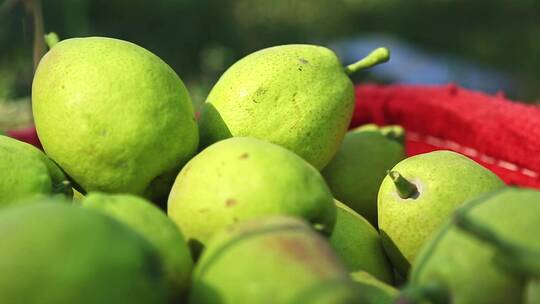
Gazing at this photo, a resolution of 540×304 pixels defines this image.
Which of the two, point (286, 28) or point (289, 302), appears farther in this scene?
point (286, 28)

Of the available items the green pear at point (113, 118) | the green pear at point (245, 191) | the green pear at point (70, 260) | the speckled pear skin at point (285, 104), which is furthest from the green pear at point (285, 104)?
the green pear at point (70, 260)

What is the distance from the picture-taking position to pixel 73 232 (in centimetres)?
78

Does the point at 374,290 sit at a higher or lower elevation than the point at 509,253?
lower

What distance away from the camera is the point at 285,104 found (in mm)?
1356

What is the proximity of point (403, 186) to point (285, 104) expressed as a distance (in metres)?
0.28

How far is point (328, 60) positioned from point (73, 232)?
792 mm

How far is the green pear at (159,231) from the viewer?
0.91m

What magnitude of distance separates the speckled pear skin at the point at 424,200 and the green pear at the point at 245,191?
20 cm

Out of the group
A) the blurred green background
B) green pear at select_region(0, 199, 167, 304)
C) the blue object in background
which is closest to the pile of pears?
green pear at select_region(0, 199, 167, 304)

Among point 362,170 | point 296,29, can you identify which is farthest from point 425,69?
point 362,170

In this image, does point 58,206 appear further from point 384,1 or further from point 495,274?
point 384,1

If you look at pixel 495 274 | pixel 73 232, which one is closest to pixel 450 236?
pixel 495 274

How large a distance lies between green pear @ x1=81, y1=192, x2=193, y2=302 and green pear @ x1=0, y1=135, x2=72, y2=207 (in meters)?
0.20

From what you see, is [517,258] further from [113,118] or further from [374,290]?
[113,118]
